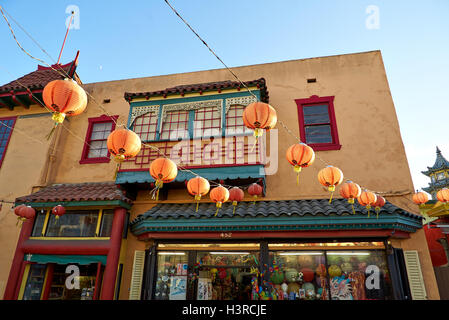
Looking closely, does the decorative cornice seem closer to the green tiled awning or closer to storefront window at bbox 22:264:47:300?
the green tiled awning

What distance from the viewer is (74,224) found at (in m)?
10.8

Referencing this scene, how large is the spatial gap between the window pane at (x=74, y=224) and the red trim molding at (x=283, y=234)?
263 cm

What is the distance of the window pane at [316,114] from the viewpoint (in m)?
11.8


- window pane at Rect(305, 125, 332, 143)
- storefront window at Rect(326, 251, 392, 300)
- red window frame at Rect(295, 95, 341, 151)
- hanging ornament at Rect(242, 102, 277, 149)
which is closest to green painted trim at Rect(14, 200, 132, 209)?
hanging ornament at Rect(242, 102, 277, 149)

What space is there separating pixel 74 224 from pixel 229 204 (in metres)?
6.38

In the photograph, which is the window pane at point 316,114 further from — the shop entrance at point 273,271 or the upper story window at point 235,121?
the shop entrance at point 273,271

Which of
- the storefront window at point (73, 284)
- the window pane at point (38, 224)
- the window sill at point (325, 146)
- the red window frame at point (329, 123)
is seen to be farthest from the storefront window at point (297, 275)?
the window pane at point (38, 224)

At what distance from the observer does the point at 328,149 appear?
11.1 metres

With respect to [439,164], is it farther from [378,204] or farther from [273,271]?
[273,271]

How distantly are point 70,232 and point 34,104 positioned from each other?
7539 millimetres

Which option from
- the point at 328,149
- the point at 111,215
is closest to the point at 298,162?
the point at 328,149

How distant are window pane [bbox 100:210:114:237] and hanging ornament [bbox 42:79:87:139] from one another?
6.85m
